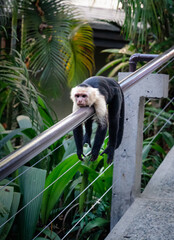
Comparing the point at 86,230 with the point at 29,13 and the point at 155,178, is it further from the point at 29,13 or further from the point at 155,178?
the point at 29,13

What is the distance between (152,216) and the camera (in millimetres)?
1970

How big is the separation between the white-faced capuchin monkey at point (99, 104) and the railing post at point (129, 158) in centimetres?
25

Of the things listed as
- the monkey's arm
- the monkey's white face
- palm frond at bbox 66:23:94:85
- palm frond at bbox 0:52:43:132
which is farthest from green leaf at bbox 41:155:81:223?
palm frond at bbox 66:23:94:85

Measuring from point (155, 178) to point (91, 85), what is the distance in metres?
0.92

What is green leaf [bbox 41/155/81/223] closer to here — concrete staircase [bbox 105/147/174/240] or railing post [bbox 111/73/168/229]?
railing post [bbox 111/73/168/229]

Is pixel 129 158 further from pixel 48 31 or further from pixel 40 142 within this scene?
pixel 48 31

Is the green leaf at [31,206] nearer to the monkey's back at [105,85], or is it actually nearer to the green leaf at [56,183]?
the green leaf at [56,183]

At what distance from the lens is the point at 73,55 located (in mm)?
5125

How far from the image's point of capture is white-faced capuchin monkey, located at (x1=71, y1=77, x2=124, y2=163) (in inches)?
67.2

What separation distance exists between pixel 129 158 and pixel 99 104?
0.67 metres

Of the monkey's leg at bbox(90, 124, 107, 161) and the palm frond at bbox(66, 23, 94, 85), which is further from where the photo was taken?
the palm frond at bbox(66, 23, 94, 85)

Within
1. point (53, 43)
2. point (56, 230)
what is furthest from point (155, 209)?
point (53, 43)

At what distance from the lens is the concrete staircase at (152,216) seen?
5.98ft

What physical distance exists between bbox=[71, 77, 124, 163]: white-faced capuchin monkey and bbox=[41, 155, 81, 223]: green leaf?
1.86ft
